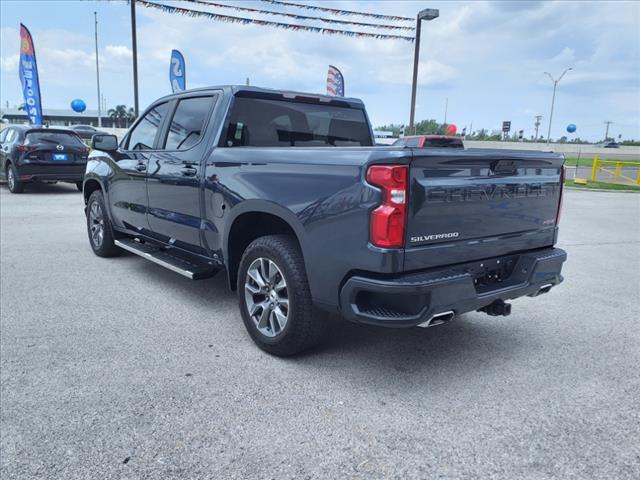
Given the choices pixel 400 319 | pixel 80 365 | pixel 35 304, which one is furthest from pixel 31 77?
pixel 400 319

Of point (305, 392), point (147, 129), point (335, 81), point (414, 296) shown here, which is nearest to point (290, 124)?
point (147, 129)

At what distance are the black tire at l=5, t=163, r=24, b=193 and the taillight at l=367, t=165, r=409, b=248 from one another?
12397 mm

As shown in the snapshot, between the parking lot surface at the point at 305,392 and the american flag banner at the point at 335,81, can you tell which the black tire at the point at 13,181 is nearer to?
the parking lot surface at the point at 305,392

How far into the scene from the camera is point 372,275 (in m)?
2.84

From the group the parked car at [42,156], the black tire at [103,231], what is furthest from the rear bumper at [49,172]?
the black tire at [103,231]

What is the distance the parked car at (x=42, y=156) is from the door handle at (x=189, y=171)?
31.9 ft

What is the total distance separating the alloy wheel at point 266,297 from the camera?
11.3 ft

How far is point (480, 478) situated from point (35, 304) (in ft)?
13.2

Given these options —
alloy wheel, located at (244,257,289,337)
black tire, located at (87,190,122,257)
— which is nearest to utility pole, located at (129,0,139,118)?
black tire, located at (87,190,122,257)

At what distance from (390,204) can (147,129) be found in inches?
140

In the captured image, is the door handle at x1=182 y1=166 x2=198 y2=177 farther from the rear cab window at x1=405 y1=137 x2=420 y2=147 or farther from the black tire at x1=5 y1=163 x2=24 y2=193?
the rear cab window at x1=405 y1=137 x2=420 y2=147

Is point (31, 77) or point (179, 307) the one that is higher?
point (31, 77)

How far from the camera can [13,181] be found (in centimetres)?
1265

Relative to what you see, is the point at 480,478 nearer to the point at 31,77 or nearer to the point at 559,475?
the point at 559,475
